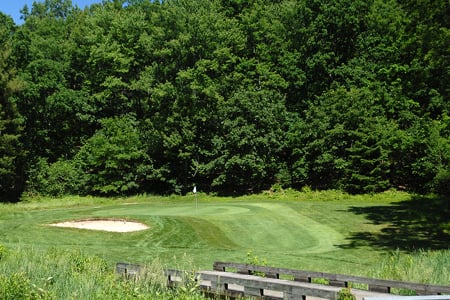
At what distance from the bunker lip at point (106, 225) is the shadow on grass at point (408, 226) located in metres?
9.61

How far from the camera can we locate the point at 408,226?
73.2 ft

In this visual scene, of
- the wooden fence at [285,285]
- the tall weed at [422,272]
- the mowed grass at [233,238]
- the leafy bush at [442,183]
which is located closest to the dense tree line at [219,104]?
the leafy bush at [442,183]

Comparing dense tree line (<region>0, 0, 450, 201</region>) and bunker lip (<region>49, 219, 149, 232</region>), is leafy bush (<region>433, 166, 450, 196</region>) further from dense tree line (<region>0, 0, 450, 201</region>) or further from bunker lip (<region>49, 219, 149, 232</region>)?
bunker lip (<region>49, 219, 149, 232</region>)

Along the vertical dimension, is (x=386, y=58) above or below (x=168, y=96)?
above

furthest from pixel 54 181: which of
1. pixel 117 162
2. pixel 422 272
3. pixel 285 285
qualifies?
pixel 285 285

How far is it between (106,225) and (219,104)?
22.7 m

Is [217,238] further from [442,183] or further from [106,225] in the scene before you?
[442,183]

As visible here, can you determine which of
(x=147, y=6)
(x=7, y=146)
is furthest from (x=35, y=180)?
(x=147, y=6)

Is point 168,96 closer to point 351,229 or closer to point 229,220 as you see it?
point 229,220

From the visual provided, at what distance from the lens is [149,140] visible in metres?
45.1

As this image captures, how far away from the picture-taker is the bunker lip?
2159cm

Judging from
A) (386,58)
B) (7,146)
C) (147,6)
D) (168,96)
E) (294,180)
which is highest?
(147,6)

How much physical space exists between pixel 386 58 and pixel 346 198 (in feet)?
46.6

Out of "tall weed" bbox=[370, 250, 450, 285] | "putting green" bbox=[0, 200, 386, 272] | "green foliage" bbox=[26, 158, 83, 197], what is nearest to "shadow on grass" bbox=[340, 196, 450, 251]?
"putting green" bbox=[0, 200, 386, 272]
